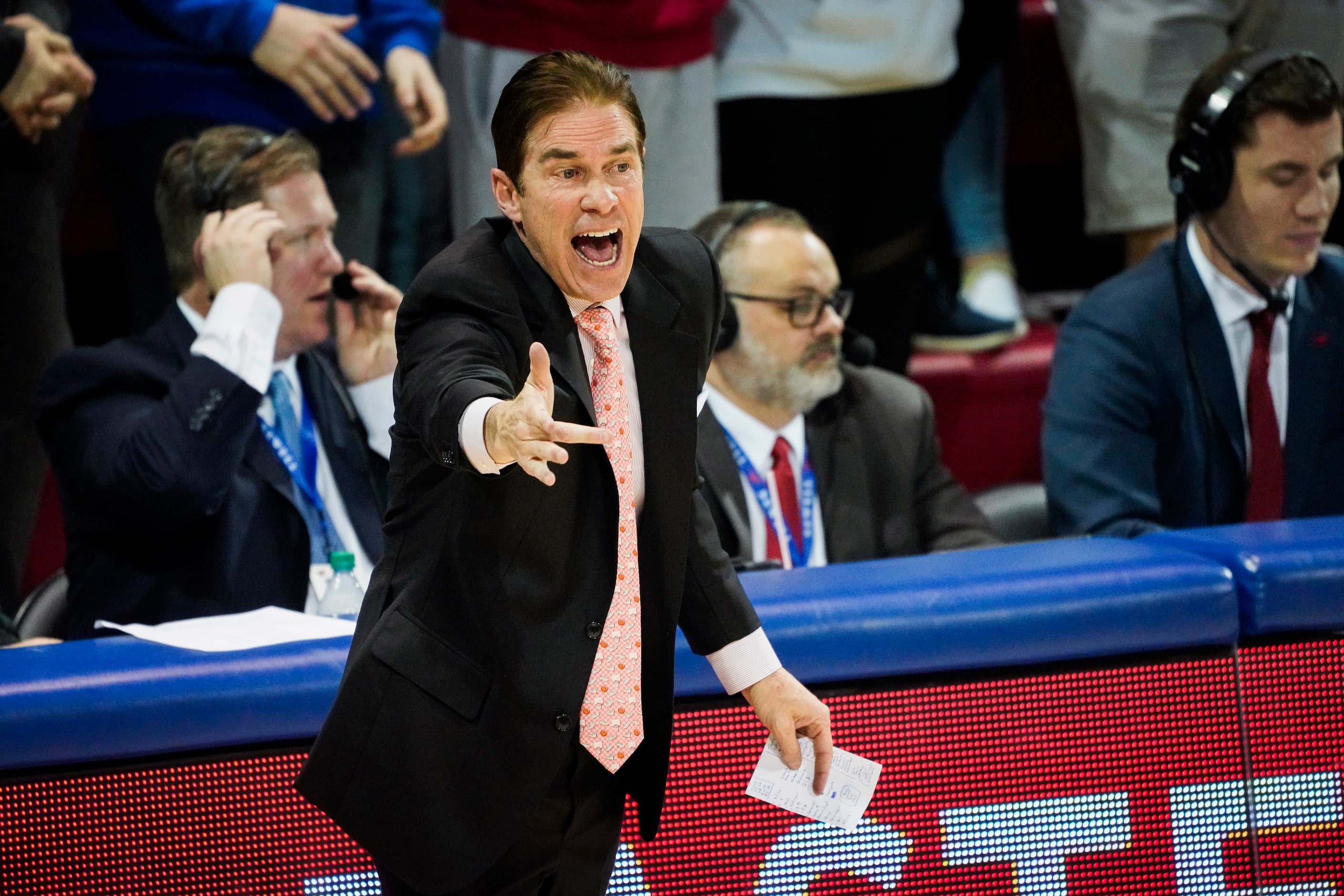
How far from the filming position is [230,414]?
287cm

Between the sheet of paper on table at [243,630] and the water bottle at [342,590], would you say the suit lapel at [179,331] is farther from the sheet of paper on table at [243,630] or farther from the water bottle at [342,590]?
the sheet of paper on table at [243,630]

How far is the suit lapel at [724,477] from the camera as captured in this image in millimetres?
3203

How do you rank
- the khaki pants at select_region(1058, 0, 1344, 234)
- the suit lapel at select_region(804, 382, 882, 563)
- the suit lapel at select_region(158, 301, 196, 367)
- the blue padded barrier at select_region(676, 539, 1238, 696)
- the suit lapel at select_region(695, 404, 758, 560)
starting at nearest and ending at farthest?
1. the blue padded barrier at select_region(676, 539, 1238, 696)
2. the suit lapel at select_region(158, 301, 196, 367)
3. the suit lapel at select_region(695, 404, 758, 560)
4. the suit lapel at select_region(804, 382, 882, 563)
5. the khaki pants at select_region(1058, 0, 1344, 234)

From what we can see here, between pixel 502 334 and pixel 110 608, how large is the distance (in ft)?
4.99

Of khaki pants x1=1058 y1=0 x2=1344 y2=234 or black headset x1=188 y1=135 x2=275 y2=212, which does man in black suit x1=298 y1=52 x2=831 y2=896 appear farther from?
khaki pants x1=1058 y1=0 x2=1344 y2=234

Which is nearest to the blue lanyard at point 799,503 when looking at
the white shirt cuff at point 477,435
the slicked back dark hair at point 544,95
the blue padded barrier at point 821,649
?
the blue padded barrier at point 821,649

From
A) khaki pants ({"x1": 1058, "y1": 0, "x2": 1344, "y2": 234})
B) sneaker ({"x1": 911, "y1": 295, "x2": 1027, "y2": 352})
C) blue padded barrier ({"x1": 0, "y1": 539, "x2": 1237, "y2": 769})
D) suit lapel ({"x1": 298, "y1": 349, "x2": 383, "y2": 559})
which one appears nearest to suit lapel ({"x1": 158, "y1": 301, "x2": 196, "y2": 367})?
suit lapel ({"x1": 298, "y1": 349, "x2": 383, "y2": 559})

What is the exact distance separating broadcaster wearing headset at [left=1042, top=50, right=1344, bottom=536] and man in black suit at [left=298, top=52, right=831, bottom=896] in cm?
175

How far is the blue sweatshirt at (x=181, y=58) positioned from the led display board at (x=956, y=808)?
6.18 ft

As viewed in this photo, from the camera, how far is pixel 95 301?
4.31 m

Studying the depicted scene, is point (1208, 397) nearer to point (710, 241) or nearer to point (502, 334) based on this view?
point (710, 241)

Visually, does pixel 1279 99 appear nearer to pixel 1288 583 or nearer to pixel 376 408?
pixel 1288 583

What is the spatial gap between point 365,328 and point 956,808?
1740 millimetres

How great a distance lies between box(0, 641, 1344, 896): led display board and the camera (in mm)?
1989
